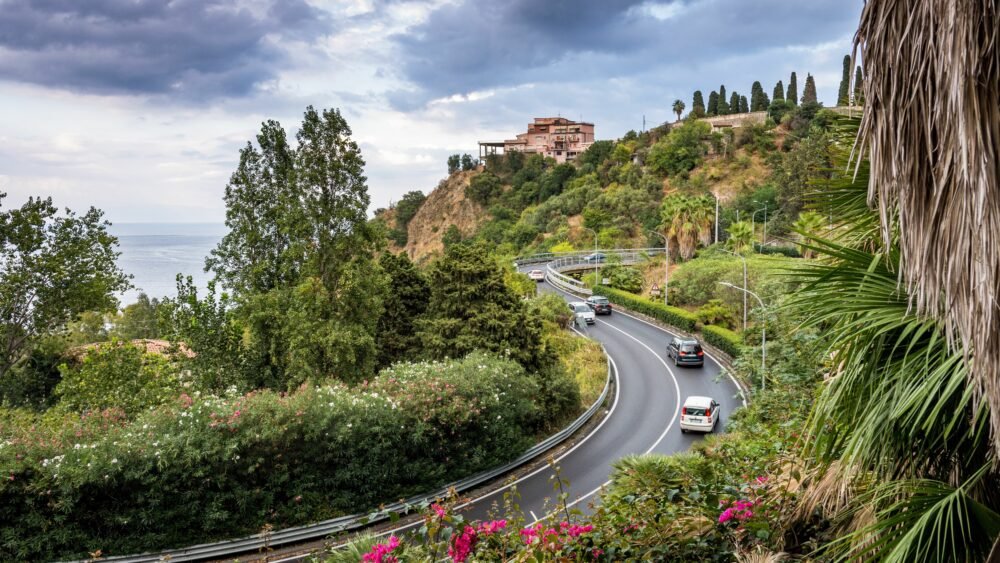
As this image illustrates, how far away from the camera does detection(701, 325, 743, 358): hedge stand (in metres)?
29.4

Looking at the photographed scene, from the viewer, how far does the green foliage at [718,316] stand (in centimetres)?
3450

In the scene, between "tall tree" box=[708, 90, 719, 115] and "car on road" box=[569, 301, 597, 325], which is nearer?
"car on road" box=[569, 301, 597, 325]

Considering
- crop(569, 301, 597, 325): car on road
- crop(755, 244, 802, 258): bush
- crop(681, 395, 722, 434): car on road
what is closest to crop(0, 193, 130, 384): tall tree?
crop(681, 395, 722, 434): car on road

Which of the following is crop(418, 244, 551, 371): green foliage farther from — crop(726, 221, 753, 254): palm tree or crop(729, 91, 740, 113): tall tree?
crop(729, 91, 740, 113): tall tree

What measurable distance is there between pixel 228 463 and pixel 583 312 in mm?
26667

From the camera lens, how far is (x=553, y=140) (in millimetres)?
122312

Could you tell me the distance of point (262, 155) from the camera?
20391 millimetres

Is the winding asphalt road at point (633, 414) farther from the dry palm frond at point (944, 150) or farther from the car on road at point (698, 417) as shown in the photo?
the dry palm frond at point (944, 150)

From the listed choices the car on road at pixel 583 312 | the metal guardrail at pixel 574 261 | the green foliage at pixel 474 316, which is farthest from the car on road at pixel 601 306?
the green foliage at pixel 474 316

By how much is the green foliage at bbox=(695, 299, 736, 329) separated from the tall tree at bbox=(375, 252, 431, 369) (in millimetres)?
17895

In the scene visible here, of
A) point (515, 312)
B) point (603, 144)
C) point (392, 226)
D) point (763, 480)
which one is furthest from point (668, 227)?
point (392, 226)

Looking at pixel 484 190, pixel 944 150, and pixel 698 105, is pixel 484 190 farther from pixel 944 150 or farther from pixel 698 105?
pixel 944 150

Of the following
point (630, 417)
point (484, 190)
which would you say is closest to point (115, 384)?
point (630, 417)

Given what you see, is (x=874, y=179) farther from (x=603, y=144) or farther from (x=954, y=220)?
(x=603, y=144)
